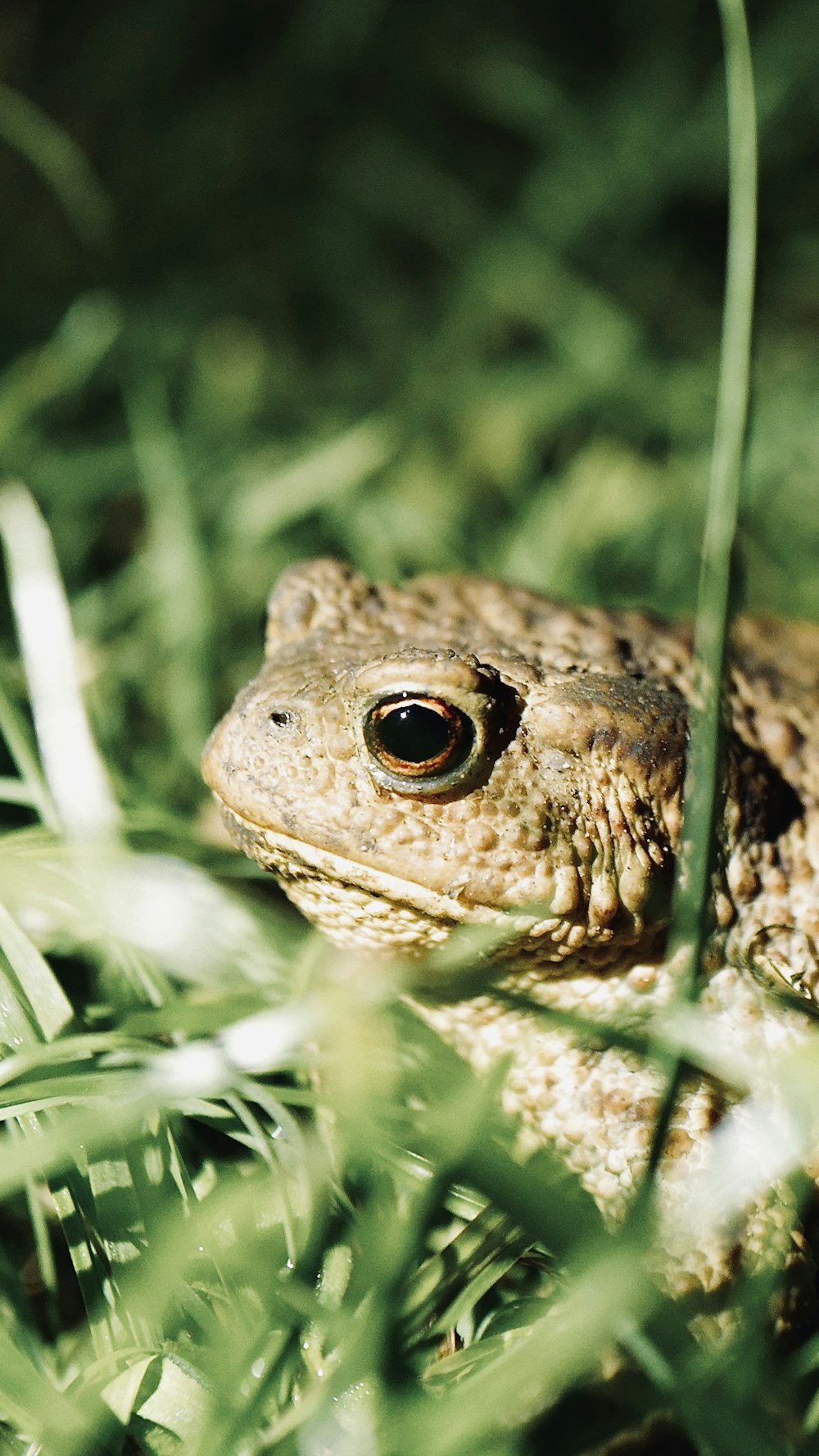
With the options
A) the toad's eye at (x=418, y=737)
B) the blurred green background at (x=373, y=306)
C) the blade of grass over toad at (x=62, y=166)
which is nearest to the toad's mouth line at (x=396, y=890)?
the toad's eye at (x=418, y=737)

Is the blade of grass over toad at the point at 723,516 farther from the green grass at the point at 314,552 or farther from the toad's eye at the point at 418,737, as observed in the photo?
the toad's eye at the point at 418,737

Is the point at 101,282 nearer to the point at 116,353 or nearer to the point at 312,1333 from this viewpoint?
the point at 116,353

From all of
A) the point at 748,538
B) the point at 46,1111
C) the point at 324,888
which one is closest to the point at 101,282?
the point at 748,538

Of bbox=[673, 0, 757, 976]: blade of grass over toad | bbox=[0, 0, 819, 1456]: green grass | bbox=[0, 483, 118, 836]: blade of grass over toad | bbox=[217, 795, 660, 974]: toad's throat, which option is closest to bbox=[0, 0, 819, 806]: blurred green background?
bbox=[0, 0, 819, 1456]: green grass

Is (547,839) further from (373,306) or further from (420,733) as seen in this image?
(373,306)

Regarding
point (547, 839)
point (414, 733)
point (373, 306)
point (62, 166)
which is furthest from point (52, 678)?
point (373, 306)

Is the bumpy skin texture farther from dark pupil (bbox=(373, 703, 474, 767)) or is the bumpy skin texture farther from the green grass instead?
the green grass
